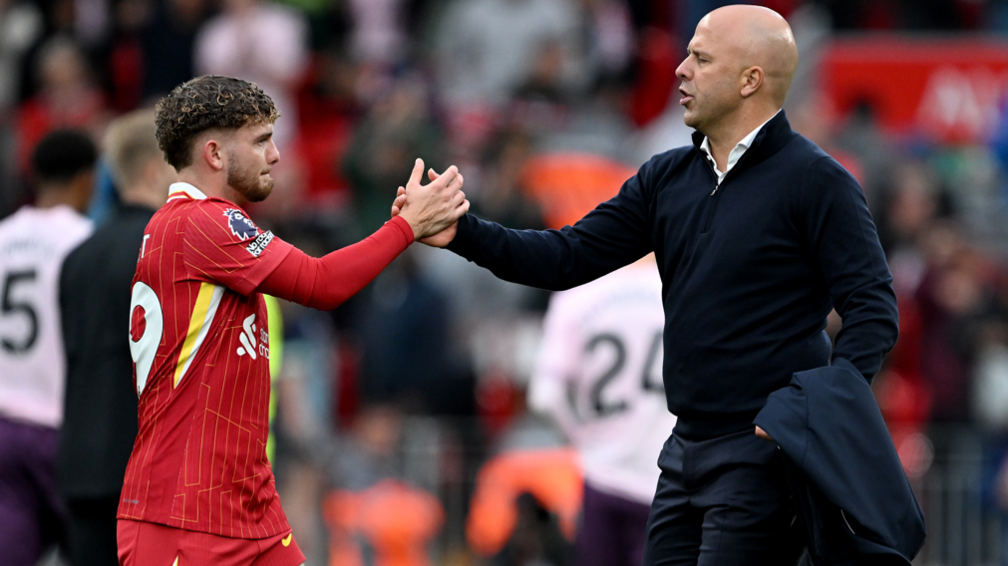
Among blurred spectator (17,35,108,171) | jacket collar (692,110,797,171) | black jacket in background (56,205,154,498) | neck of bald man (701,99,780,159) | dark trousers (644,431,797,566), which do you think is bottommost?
dark trousers (644,431,797,566)

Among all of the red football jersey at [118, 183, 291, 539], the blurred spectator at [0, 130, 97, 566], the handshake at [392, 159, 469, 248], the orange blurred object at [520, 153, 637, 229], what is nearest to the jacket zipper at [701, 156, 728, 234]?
→ the handshake at [392, 159, 469, 248]

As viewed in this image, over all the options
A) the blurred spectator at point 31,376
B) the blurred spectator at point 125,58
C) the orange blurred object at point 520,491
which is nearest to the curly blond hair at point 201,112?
the blurred spectator at point 31,376

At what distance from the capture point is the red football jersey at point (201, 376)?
416 cm

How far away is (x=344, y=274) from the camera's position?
14.1 ft

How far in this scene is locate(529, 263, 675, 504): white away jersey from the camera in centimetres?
663

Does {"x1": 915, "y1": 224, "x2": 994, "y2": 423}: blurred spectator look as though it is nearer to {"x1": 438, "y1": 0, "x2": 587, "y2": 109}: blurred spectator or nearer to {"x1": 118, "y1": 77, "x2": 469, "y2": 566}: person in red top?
{"x1": 438, "y1": 0, "x2": 587, "y2": 109}: blurred spectator

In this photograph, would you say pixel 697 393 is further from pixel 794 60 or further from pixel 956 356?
pixel 956 356

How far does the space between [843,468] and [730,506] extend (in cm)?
38

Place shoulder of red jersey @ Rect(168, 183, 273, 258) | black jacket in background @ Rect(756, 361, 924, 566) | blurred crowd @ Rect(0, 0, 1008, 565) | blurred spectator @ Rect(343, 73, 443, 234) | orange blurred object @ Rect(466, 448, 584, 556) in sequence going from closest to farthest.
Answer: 1. black jacket in background @ Rect(756, 361, 924, 566)
2. shoulder of red jersey @ Rect(168, 183, 273, 258)
3. orange blurred object @ Rect(466, 448, 584, 556)
4. blurred crowd @ Rect(0, 0, 1008, 565)
5. blurred spectator @ Rect(343, 73, 443, 234)

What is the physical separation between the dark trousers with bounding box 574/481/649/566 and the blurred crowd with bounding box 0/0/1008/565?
134 centimetres

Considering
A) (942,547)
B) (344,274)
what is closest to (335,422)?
(942,547)

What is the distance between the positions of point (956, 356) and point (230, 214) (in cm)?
723

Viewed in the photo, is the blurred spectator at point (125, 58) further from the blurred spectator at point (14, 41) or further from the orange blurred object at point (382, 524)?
the orange blurred object at point (382, 524)

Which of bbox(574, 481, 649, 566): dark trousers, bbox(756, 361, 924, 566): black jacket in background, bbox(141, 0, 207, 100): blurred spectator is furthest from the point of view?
bbox(141, 0, 207, 100): blurred spectator
